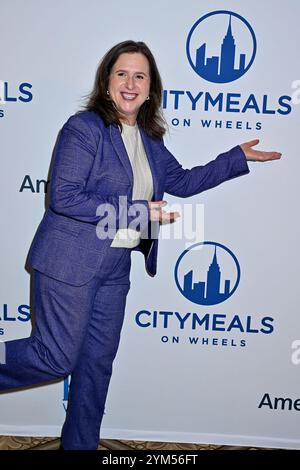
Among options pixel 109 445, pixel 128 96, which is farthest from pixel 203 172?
pixel 109 445

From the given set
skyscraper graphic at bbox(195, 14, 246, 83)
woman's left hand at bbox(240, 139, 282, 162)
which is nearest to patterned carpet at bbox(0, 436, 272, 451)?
woman's left hand at bbox(240, 139, 282, 162)

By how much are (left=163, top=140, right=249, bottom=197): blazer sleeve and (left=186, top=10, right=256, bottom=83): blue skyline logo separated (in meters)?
0.29

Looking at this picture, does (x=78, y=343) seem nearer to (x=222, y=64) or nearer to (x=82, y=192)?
(x=82, y=192)

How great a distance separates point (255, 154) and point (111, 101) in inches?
22.8

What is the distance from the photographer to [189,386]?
7.65 ft

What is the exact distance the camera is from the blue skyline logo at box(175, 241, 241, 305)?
219 cm

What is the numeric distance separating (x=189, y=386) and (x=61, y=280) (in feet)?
2.81

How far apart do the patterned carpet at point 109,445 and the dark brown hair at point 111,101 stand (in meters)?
1.34

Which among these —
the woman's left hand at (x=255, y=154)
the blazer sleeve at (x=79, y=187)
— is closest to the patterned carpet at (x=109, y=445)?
the blazer sleeve at (x=79, y=187)

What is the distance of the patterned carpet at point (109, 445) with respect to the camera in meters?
2.32

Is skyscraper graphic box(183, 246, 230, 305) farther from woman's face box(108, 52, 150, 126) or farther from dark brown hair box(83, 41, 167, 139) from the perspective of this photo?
woman's face box(108, 52, 150, 126)

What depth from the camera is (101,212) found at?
1.73 meters

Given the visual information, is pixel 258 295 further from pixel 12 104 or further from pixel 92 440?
pixel 12 104

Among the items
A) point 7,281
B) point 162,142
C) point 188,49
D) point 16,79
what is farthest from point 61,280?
point 188,49
